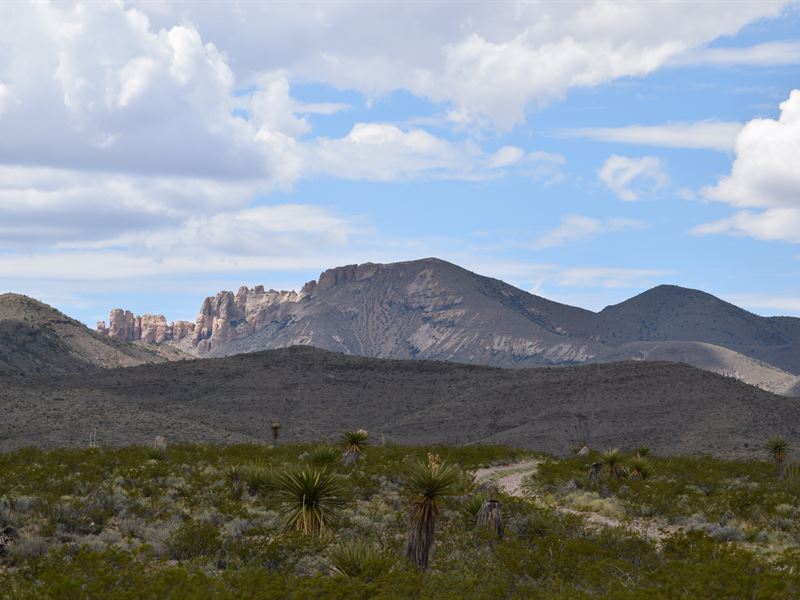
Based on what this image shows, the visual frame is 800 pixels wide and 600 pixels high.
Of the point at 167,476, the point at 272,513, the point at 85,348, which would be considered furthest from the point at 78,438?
the point at 85,348

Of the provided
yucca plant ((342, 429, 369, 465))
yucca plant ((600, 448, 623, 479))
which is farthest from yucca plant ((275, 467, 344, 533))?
yucca plant ((600, 448, 623, 479))

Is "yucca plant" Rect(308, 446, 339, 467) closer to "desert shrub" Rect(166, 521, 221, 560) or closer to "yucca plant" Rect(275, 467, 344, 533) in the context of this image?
"yucca plant" Rect(275, 467, 344, 533)

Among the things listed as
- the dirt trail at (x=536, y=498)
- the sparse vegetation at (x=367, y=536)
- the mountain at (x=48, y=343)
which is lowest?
the dirt trail at (x=536, y=498)

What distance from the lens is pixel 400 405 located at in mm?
86812

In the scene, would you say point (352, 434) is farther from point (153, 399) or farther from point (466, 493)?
point (153, 399)

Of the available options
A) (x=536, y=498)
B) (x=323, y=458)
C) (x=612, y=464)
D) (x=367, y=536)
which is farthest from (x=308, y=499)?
(x=612, y=464)

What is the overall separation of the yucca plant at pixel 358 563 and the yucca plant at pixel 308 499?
341cm

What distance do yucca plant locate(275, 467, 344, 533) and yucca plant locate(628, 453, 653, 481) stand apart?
16.9 m

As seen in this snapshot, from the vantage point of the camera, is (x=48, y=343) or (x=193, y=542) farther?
(x=48, y=343)

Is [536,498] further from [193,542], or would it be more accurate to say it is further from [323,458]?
[193,542]

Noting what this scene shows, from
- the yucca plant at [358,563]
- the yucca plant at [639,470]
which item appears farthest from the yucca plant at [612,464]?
the yucca plant at [358,563]

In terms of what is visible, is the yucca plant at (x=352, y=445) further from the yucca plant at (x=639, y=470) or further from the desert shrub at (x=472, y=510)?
the desert shrub at (x=472, y=510)

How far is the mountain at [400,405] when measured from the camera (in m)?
60.6

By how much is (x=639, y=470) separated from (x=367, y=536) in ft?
54.1
